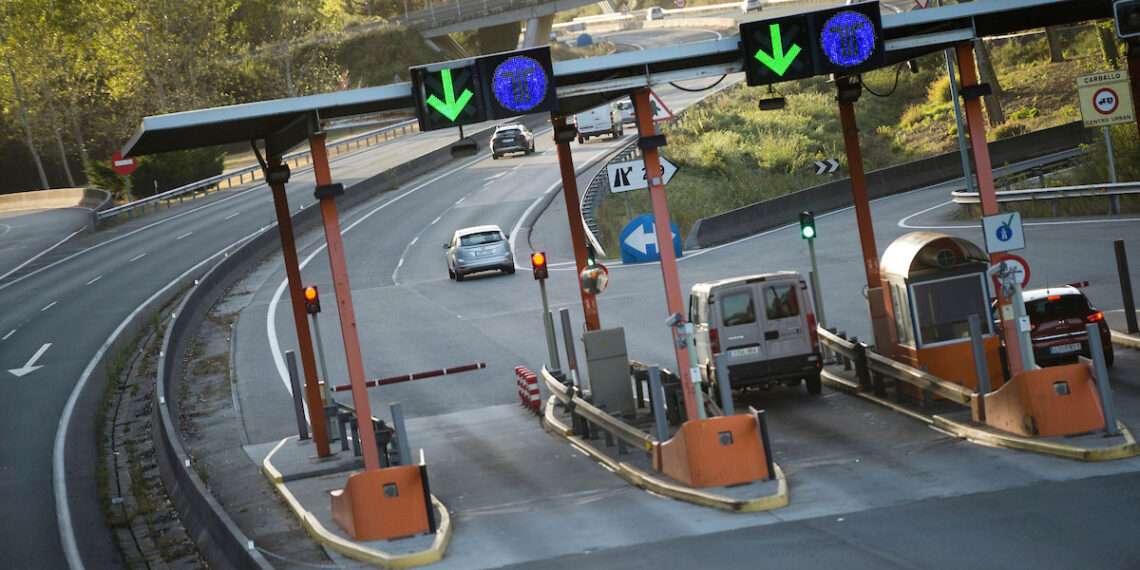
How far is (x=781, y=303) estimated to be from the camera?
22.0 meters

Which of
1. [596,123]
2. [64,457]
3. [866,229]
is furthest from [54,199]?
[866,229]

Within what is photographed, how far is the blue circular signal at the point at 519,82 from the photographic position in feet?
53.8

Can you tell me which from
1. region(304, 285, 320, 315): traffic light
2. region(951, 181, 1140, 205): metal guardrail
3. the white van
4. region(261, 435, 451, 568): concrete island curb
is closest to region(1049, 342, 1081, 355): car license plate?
the white van

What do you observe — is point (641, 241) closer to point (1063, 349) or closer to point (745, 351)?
point (745, 351)

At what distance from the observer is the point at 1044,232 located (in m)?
36.6

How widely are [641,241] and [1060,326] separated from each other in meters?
19.4

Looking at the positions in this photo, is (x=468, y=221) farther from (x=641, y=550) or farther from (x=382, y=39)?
(x=382, y=39)

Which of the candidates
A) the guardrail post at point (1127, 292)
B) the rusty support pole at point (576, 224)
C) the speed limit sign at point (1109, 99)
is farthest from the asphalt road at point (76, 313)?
the speed limit sign at point (1109, 99)

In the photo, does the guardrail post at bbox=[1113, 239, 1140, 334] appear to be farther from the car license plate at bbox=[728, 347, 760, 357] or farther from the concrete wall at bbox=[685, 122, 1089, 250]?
the concrete wall at bbox=[685, 122, 1089, 250]

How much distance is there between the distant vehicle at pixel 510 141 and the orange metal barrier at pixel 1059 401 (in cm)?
5572

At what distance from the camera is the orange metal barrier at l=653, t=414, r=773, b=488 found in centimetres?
1622

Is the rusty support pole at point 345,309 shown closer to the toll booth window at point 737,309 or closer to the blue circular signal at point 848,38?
the blue circular signal at point 848,38

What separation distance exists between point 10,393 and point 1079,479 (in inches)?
958

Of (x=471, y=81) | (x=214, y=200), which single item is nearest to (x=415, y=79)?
(x=471, y=81)
